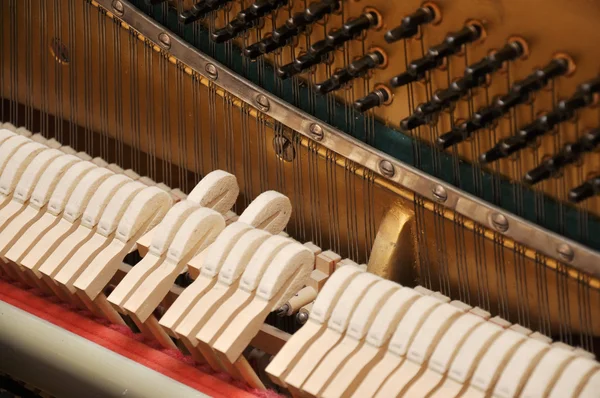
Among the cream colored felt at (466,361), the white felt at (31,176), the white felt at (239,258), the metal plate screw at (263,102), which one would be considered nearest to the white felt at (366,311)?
the cream colored felt at (466,361)

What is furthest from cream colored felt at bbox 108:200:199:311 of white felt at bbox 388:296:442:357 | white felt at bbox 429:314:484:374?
white felt at bbox 429:314:484:374

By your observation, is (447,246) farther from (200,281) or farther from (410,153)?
(200,281)

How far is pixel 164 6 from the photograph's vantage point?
3.22 meters

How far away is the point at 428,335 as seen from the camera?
8.27ft

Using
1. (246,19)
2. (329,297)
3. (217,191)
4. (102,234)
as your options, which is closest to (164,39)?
(246,19)

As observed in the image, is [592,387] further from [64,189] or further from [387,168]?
[64,189]

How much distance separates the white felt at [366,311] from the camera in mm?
2594

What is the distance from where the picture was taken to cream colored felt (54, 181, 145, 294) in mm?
2965

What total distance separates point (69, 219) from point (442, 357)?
115cm

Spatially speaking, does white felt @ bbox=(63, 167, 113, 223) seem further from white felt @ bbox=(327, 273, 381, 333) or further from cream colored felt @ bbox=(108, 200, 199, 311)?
white felt @ bbox=(327, 273, 381, 333)

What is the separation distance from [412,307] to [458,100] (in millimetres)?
495

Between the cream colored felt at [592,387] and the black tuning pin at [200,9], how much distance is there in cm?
138

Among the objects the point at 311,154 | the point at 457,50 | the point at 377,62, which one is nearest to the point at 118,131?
the point at 311,154

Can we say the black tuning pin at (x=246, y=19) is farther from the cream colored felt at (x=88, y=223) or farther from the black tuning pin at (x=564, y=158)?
the black tuning pin at (x=564, y=158)
